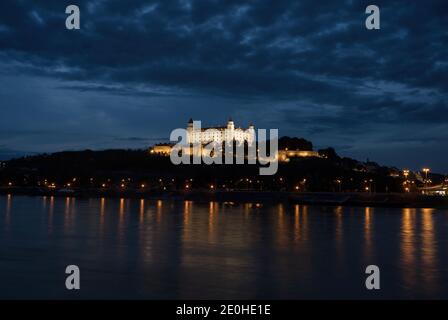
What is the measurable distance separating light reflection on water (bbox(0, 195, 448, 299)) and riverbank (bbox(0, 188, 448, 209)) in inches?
1021

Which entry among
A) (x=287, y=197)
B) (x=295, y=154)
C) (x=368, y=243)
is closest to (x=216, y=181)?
(x=287, y=197)

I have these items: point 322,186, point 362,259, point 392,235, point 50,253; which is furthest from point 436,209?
point 50,253

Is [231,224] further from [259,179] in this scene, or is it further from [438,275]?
[259,179]

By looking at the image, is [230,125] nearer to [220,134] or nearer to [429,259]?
[220,134]

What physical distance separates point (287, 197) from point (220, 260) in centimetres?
4401

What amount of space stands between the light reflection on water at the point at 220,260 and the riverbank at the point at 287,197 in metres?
25.9

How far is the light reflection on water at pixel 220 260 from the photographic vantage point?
1270 cm

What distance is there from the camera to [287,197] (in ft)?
198

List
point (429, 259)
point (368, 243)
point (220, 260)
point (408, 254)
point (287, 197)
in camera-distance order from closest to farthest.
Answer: point (220, 260)
point (429, 259)
point (408, 254)
point (368, 243)
point (287, 197)

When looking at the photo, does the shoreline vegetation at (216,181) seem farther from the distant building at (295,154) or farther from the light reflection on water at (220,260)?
the light reflection on water at (220,260)

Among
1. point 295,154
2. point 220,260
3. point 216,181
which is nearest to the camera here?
point 220,260

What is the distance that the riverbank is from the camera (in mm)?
53447

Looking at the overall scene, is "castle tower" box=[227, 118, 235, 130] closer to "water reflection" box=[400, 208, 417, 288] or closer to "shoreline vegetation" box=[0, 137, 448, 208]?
"shoreline vegetation" box=[0, 137, 448, 208]

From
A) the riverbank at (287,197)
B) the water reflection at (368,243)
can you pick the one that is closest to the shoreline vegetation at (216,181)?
the riverbank at (287,197)
